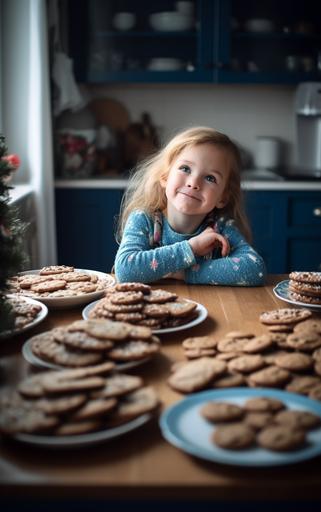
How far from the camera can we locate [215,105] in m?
4.24

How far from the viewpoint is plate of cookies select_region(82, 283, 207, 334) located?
127 cm

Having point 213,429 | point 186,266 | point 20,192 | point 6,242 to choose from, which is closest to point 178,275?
point 186,266

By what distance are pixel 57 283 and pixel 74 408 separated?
747 mm

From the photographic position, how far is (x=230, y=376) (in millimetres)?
1065

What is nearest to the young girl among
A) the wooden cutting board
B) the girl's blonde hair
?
the girl's blonde hair

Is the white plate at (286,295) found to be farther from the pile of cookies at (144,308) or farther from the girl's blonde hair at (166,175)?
the girl's blonde hair at (166,175)

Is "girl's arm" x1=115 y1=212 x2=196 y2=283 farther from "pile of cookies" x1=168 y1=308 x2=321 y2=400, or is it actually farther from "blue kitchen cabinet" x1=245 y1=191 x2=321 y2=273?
"blue kitchen cabinet" x1=245 y1=191 x2=321 y2=273

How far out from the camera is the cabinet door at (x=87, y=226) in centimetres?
369

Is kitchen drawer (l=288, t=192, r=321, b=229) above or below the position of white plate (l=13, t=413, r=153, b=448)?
below

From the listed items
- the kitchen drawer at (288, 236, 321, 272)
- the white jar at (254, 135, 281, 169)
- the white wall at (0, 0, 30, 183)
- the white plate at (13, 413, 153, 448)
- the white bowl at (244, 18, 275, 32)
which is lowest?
the kitchen drawer at (288, 236, 321, 272)

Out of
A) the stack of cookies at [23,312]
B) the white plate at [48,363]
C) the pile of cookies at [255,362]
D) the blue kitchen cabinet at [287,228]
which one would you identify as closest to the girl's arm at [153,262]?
the stack of cookies at [23,312]

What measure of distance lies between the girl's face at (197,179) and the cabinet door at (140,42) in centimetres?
202

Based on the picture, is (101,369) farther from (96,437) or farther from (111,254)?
(111,254)

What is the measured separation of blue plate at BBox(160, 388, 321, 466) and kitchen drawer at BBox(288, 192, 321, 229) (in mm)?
2743
